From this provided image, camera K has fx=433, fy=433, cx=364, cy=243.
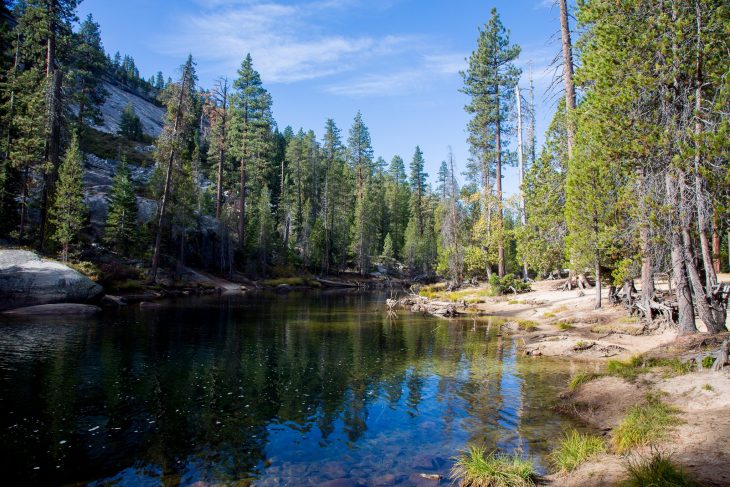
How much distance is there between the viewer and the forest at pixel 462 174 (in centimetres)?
1211

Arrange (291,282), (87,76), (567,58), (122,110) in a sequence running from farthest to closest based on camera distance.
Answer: (122,110), (291,282), (87,76), (567,58)

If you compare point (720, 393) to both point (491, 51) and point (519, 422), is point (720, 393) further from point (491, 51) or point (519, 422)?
point (491, 51)

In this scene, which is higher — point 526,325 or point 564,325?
point 564,325

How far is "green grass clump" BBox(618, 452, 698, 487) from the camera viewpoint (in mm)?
5586

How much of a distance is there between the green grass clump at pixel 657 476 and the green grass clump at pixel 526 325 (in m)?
17.5

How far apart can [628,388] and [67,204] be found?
37.8 meters

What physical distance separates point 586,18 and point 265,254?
170 ft

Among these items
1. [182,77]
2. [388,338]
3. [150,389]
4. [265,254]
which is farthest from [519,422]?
[265,254]

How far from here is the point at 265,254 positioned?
60281 millimetres

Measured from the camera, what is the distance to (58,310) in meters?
25.4

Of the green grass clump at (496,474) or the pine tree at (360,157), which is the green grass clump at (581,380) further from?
the pine tree at (360,157)

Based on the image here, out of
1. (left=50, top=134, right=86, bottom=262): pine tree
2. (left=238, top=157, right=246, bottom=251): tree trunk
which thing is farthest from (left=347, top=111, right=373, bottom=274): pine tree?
(left=50, top=134, right=86, bottom=262): pine tree

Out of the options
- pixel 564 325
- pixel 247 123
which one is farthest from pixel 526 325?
pixel 247 123

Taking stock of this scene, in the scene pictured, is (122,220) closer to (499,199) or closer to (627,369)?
(499,199)
